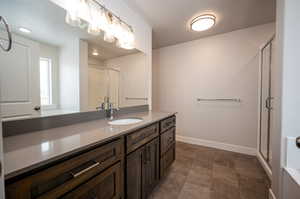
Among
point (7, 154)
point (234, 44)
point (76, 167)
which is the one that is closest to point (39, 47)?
point (7, 154)

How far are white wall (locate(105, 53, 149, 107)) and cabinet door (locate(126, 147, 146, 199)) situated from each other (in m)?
0.87

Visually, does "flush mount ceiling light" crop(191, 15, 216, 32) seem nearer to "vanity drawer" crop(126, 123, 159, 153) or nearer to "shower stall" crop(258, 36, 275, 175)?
"shower stall" crop(258, 36, 275, 175)

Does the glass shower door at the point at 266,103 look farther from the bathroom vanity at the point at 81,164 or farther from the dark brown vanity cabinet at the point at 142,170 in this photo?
the bathroom vanity at the point at 81,164

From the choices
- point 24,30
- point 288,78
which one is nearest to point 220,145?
point 288,78

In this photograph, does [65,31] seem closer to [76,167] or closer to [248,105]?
[76,167]

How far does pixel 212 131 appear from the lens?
2.67 metres

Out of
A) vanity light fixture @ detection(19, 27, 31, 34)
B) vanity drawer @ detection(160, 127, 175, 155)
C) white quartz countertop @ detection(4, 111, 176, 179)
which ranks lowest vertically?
vanity drawer @ detection(160, 127, 175, 155)

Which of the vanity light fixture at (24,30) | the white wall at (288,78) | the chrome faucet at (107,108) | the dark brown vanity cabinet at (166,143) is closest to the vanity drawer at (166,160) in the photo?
the dark brown vanity cabinet at (166,143)

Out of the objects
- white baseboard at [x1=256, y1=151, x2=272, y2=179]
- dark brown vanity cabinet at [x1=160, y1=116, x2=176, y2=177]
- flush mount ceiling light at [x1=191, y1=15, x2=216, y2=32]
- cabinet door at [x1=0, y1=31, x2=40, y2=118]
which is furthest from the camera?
flush mount ceiling light at [x1=191, y1=15, x2=216, y2=32]

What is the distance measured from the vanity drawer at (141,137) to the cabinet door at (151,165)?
0.07 metres

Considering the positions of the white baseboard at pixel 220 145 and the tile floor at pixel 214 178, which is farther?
the white baseboard at pixel 220 145

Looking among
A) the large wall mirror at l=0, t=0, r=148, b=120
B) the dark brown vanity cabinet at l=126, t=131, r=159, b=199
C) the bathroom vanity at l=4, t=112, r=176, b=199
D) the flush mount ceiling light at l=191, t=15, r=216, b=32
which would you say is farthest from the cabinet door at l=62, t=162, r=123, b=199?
the flush mount ceiling light at l=191, t=15, r=216, b=32

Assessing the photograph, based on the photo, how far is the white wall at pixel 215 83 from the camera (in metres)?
2.32

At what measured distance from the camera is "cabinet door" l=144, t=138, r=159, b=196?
1261mm
